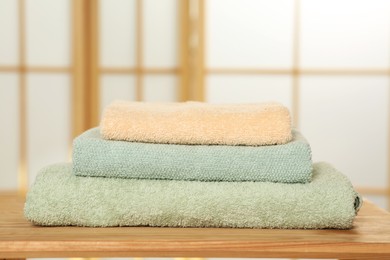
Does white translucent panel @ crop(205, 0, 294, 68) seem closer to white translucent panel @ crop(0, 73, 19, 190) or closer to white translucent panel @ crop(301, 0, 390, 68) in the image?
white translucent panel @ crop(301, 0, 390, 68)

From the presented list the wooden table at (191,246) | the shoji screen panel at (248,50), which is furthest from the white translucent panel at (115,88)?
the wooden table at (191,246)

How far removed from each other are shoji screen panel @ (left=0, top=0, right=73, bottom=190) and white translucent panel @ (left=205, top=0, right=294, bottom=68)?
0.44 m

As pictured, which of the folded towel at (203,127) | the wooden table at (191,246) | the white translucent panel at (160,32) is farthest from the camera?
the white translucent panel at (160,32)

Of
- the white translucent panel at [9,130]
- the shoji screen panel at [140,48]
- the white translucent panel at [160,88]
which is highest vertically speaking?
the shoji screen panel at [140,48]

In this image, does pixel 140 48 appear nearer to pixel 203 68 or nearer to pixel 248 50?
pixel 203 68

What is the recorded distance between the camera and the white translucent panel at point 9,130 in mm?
1890

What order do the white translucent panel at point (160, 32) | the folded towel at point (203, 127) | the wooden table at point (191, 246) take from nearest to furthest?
1. the wooden table at point (191, 246)
2. the folded towel at point (203, 127)
3. the white translucent panel at point (160, 32)

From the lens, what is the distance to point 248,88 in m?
1.90

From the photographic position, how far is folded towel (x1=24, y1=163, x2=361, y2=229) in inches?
26.7

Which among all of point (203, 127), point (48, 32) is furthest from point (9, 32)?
point (203, 127)

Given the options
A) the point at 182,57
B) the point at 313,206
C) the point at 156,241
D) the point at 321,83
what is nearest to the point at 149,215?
the point at 156,241

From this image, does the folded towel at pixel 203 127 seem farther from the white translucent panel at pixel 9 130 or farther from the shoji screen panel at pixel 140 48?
the white translucent panel at pixel 9 130

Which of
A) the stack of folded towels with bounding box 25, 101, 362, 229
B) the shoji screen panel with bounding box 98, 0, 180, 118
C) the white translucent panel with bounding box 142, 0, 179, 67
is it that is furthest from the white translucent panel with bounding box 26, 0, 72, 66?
the stack of folded towels with bounding box 25, 101, 362, 229

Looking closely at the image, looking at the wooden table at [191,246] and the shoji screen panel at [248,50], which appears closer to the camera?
the wooden table at [191,246]
